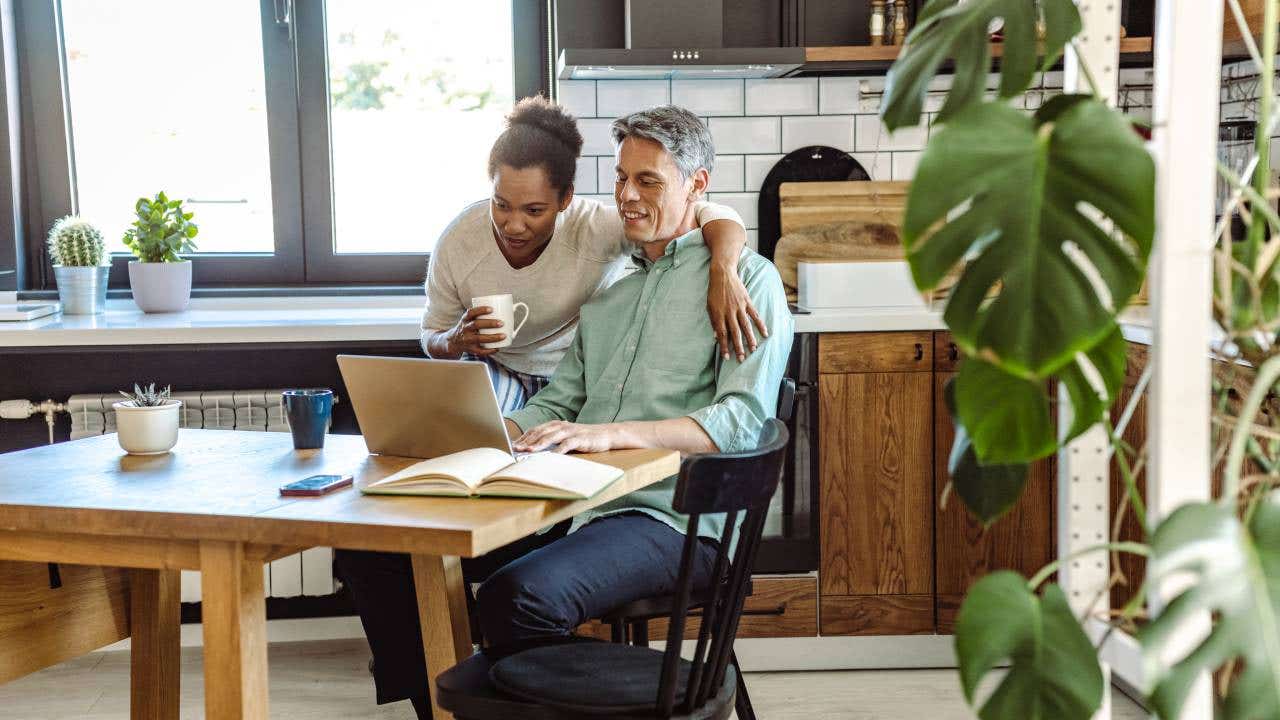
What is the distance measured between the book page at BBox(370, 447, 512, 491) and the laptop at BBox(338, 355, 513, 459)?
7 centimetres

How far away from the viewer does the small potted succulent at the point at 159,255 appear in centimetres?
338

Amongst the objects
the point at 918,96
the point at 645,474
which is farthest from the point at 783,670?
the point at 918,96

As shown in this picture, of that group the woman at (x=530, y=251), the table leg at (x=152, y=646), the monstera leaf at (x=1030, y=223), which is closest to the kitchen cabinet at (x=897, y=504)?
the woman at (x=530, y=251)

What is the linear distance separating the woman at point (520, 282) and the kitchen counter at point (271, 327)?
0.36 m

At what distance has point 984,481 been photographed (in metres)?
1.33

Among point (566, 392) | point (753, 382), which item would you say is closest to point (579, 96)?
point (566, 392)

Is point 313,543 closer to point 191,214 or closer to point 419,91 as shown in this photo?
point 191,214

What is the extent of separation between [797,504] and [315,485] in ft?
5.77

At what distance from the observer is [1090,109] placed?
3.48ft

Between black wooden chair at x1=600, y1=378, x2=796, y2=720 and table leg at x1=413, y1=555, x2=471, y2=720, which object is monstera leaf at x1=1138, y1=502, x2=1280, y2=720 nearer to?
black wooden chair at x1=600, y1=378, x2=796, y2=720

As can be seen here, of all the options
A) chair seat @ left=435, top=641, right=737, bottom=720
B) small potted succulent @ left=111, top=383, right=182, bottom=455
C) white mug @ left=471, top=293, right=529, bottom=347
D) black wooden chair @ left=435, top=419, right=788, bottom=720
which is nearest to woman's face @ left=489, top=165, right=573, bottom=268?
white mug @ left=471, top=293, right=529, bottom=347

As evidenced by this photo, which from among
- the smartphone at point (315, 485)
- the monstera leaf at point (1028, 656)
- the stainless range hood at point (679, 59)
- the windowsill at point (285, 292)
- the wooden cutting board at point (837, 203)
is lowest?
the monstera leaf at point (1028, 656)

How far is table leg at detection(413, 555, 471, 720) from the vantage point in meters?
2.08

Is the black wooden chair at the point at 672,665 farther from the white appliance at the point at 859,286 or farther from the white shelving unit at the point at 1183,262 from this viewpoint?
the white appliance at the point at 859,286
